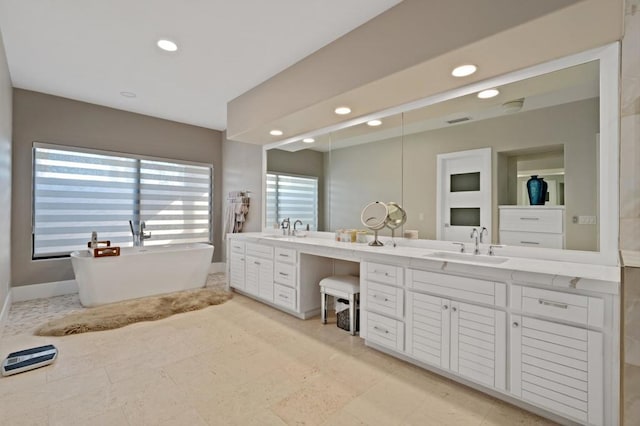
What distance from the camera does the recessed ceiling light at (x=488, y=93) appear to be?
2330mm

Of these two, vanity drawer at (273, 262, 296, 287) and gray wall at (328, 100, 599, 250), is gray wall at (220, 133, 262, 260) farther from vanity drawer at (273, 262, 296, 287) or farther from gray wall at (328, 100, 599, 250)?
gray wall at (328, 100, 599, 250)

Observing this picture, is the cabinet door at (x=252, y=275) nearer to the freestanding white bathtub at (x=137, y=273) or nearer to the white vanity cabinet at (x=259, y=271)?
the white vanity cabinet at (x=259, y=271)

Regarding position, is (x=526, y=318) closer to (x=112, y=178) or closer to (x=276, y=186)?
(x=276, y=186)

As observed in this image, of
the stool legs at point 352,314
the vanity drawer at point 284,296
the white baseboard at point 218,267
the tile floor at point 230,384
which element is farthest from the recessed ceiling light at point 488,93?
the white baseboard at point 218,267

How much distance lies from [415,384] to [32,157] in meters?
5.17

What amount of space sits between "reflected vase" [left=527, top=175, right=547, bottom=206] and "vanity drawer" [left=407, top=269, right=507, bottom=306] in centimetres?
79

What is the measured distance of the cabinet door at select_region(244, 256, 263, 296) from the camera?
3.76 metres

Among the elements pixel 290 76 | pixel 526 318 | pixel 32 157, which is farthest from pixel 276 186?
pixel 526 318

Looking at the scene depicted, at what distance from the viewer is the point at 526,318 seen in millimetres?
1705

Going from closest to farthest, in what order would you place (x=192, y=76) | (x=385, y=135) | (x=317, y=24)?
(x=317, y=24) → (x=385, y=135) → (x=192, y=76)

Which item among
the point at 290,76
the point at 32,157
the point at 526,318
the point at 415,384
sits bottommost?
the point at 415,384

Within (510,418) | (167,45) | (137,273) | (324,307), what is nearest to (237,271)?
(137,273)

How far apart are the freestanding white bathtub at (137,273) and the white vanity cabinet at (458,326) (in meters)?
3.27

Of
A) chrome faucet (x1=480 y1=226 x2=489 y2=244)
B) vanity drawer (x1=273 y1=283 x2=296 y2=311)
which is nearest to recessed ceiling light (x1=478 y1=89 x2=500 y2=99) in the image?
chrome faucet (x1=480 y1=226 x2=489 y2=244)
